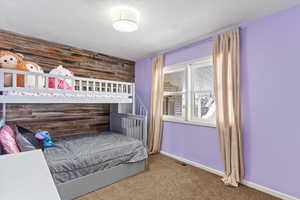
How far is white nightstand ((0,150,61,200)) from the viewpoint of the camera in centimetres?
65

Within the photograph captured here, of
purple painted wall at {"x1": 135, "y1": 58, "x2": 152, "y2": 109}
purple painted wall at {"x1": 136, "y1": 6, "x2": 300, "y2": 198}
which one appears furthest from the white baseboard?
purple painted wall at {"x1": 135, "y1": 58, "x2": 152, "y2": 109}

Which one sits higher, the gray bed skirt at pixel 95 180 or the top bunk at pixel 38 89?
the top bunk at pixel 38 89

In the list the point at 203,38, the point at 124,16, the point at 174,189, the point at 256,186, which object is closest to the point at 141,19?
the point at 124,16

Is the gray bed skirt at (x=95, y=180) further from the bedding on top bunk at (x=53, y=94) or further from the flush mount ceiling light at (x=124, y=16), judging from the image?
the flush mount ceiling light at (x=124, y=16)

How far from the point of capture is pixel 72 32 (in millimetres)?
2346

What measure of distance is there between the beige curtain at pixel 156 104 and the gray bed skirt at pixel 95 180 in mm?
888

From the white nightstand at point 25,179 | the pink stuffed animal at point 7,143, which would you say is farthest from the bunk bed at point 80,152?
the white nightstand at point 25,179

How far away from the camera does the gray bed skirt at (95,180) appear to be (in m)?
1.72

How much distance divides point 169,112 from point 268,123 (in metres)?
1.76

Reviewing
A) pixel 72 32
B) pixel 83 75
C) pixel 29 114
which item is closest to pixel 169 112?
pixel 83 75

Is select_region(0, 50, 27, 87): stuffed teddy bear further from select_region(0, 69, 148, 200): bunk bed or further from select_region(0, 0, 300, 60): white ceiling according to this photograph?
select_region(0, 0, 300, 60): white ceiling

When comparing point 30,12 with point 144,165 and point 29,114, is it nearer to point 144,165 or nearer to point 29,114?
point 29,114

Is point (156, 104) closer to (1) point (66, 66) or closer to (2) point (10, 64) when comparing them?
(1) point (66, 66)

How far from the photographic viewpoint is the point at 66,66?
2.89 m
